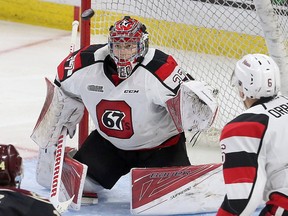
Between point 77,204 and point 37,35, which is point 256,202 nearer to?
point 77,204

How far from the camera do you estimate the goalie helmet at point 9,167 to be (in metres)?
2.17

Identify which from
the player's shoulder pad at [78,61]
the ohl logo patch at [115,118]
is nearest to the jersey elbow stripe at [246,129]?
the ohl logo patch at [115,118]

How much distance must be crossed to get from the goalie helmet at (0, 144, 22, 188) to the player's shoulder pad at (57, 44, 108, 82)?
161 centimetres

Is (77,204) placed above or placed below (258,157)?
below

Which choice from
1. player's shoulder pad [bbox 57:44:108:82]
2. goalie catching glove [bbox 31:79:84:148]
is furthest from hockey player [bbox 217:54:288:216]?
goalie catching glove [bbox 31:79:84:148]

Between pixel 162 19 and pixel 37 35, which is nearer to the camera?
pixel 162 19

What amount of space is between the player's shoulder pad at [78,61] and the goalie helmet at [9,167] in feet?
5.28

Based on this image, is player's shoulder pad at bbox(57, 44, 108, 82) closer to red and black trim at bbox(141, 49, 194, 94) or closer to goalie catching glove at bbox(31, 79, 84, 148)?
goalie catching glove at bbox(31, 79, 84, 148)

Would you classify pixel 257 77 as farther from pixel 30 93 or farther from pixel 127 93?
pixel 30 93

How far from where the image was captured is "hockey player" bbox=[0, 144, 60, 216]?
2129 mm

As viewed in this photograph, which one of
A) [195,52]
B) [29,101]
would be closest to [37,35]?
[29,101]

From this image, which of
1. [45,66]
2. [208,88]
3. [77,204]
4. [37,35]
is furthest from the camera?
[37,35]

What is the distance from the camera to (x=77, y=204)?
3793 millimetres

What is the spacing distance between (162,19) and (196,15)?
0.57ft
